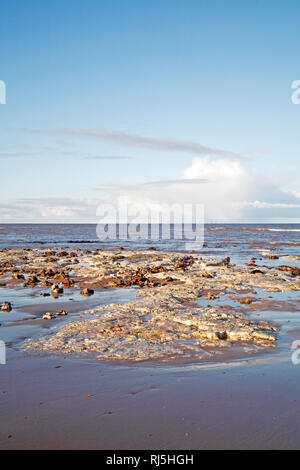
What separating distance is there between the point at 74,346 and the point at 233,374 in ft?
11.7

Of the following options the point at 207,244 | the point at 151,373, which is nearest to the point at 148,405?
the point at 151,373

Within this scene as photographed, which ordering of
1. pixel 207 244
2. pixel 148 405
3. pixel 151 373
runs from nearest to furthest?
pixel 148 405 < pixel 151 373 < pixel 207 244

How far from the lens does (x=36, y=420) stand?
16.3ft

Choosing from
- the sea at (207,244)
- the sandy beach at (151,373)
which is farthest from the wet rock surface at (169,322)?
the sea at (207,244)

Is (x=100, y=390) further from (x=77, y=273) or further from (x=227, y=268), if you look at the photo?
(x=227, y=268)

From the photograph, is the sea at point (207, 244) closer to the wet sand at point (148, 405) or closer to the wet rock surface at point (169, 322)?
the wet rock surface at point (169, 322)

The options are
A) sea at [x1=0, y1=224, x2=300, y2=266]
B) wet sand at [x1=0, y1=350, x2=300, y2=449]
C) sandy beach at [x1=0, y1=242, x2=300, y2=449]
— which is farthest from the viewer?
sea at [x1=0, y1=224, x2=300, y2=266]

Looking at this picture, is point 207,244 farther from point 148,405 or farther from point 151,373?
point 148,405

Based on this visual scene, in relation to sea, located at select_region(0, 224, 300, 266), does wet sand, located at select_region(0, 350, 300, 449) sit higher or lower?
lower

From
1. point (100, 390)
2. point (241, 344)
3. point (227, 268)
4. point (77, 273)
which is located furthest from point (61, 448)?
point (227, 268)

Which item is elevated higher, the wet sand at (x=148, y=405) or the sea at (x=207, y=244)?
the sea at (x=207, y=244)

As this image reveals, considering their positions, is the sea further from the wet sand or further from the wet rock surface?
the wet sand

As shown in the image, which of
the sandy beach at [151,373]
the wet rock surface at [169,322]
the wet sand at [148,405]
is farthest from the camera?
the wet rock surface at [169,322]

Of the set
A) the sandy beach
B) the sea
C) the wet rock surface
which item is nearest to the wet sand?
the sandy beach
